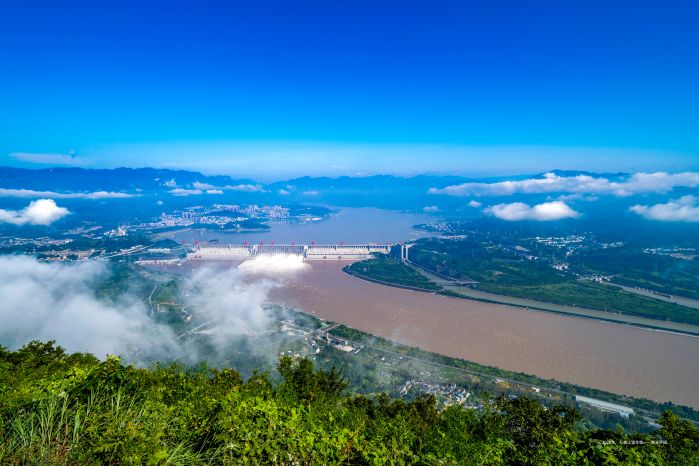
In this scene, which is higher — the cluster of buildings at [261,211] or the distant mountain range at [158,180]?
the distant mountain range at [158,180]

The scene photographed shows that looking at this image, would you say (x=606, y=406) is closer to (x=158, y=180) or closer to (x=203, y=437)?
(x=203, y=437)

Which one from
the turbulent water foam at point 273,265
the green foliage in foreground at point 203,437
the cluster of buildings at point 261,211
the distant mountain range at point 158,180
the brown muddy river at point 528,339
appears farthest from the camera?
the distant mountain range at point 158,180

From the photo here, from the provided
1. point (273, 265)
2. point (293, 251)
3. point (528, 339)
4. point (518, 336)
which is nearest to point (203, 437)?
point (528, 339)

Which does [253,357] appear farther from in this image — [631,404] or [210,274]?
[210,274]

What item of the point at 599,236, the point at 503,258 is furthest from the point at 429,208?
the point at 503,258

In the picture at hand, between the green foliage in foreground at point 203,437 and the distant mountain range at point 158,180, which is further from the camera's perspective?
the distant mountain range at point 158,180

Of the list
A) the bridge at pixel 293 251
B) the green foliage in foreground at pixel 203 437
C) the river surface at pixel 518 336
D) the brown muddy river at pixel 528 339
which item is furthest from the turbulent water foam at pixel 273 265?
the green foliage in foreground at pixel 203 437

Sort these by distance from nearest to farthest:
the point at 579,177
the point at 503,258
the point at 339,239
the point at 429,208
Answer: the point at 503,258, the point at 339,239, the point at 429,208, the point at 579,177

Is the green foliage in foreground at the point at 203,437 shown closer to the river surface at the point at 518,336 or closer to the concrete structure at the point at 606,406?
the concrete structure at the point at 606,406
